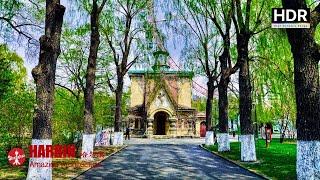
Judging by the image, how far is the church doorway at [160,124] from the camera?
50.1 meters

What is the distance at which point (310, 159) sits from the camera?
368 inches

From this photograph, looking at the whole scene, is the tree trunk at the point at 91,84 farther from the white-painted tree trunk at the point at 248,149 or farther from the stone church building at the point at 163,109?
the stone church building at the point at 163,109

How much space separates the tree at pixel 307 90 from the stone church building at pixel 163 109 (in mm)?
36403

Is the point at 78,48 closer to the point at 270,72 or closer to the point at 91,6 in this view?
the point at 91,6

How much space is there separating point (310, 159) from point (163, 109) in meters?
39.0

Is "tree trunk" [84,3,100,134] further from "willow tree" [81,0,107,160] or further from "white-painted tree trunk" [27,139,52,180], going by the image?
"white-painted tree trunk" [27,139,52,180]

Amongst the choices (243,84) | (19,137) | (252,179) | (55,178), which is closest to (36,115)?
(55,178)

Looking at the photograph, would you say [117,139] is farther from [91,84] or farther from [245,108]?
[245,108]

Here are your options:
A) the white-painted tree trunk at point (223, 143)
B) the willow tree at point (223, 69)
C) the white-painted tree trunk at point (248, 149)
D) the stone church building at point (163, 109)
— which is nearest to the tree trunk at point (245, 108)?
the white-painted tree trunk at point (248, 149)

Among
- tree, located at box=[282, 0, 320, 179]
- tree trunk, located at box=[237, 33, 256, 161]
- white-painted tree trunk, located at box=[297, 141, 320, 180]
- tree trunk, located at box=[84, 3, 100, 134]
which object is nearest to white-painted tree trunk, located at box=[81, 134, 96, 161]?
tree trunk, located at box=[84, 3, 100, 134]

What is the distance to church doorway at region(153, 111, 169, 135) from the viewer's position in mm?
50125

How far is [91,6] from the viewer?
1980 cm

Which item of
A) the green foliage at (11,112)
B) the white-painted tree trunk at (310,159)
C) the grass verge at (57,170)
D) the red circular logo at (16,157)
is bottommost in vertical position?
the grass verge at (57,170)

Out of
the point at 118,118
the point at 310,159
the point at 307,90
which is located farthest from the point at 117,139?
the point at 307,90
